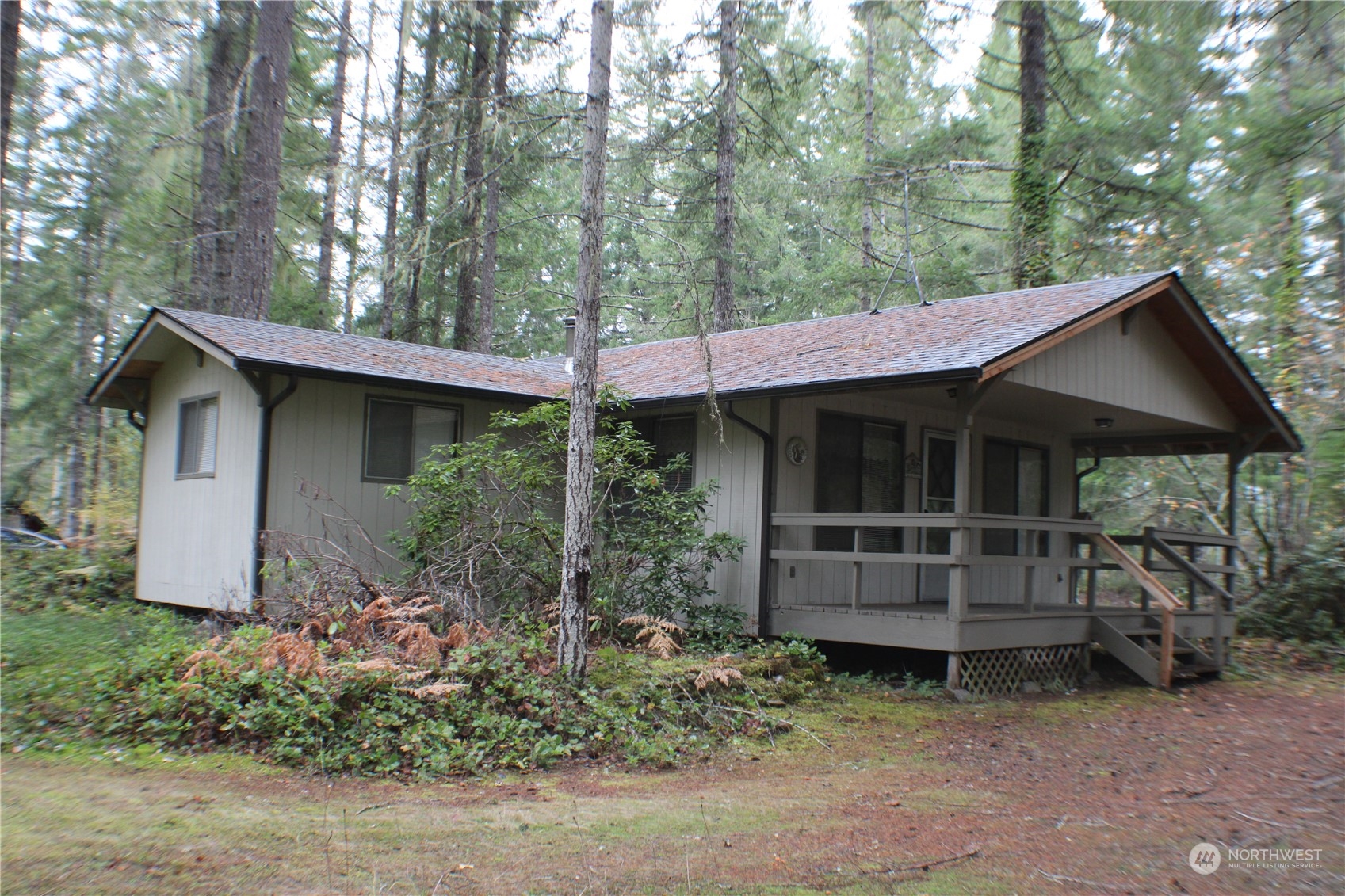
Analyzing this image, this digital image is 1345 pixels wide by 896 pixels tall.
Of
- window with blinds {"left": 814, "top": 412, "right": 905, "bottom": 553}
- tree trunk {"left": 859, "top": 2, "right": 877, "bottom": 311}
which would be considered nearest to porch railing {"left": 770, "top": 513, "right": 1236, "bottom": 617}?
window with blinds {"left": 814, "top": 412, "right": 905, "bottom": 553}

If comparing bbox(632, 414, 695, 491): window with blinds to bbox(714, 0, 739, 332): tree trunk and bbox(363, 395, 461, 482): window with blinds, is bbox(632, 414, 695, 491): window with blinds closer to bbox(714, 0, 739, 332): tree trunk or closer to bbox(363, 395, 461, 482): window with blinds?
bbox(363, 395, 461, 482): window with blinds

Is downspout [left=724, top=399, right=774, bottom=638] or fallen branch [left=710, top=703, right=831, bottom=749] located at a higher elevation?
downspout [left=724, top=399, right=774, bottom=638]

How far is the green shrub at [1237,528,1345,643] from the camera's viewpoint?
12992mm

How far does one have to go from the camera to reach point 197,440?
11555mm

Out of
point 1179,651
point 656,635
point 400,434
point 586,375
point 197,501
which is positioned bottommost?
point 1179,651

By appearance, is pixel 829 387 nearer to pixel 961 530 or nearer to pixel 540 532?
pixel 961 530

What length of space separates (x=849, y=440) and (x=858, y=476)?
0.42 meters

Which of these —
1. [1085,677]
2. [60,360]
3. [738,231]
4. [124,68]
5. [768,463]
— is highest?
[124,68]

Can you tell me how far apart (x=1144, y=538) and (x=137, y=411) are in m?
12.7

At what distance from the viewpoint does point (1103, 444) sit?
13844mm

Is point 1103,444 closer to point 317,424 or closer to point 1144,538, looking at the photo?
point 1144,538

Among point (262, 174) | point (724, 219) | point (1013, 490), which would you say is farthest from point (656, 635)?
point (724, 219)

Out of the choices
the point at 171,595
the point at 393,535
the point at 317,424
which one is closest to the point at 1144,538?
the point at 393,535

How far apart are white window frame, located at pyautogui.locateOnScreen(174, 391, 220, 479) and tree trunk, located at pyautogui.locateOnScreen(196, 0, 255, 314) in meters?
5.97
